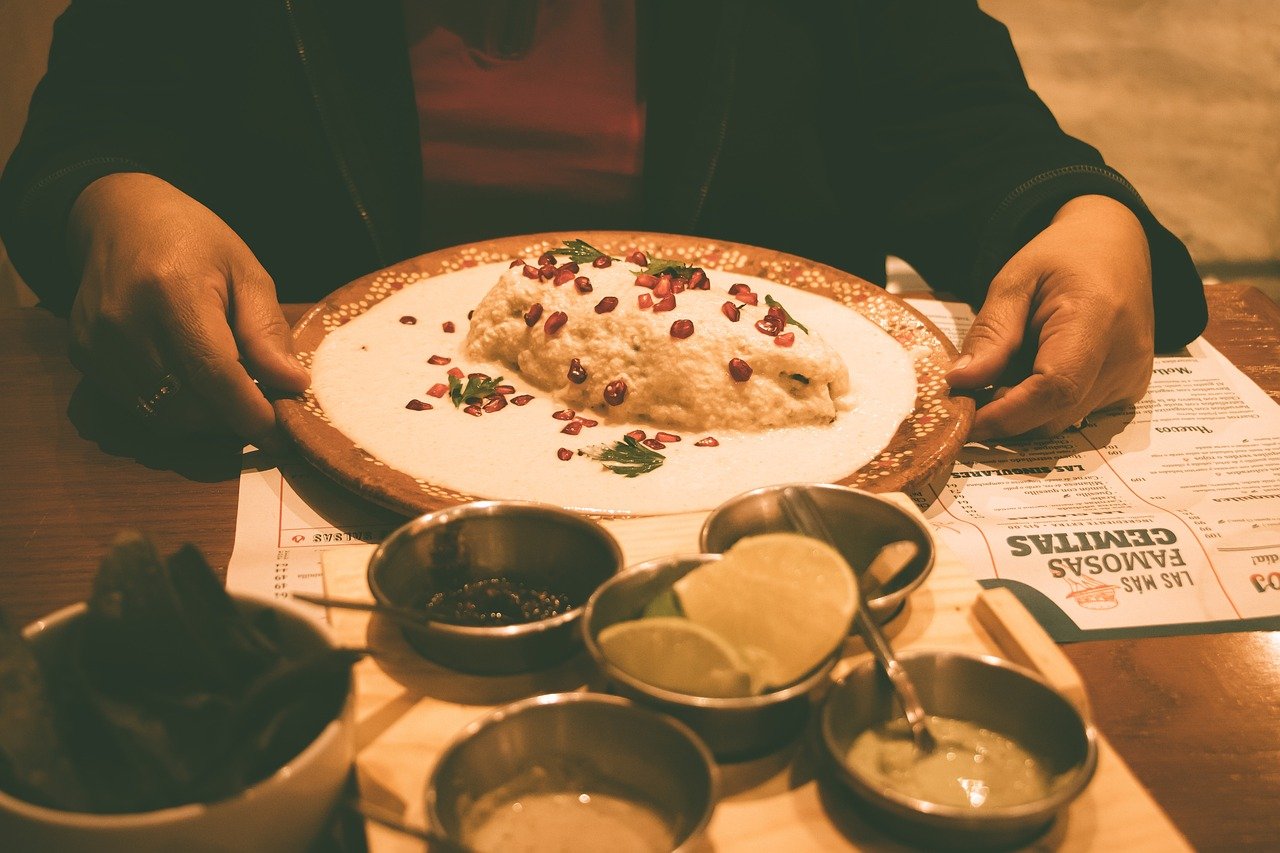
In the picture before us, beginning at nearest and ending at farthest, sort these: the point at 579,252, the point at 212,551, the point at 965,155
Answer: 1. the point at 212,551
2. the point at 579,252
3. the point at 965,155

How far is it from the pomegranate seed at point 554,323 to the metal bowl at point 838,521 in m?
0.82

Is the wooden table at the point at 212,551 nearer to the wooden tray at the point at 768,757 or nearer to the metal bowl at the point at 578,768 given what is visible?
the wooden tray at the point at 768,757

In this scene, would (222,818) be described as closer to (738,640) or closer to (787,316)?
(738,640)

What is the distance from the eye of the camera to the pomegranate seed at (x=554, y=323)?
1.91 m

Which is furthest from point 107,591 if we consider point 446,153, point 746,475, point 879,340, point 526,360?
point 446,153

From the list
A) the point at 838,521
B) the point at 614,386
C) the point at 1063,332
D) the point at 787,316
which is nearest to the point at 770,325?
the point at 787,316

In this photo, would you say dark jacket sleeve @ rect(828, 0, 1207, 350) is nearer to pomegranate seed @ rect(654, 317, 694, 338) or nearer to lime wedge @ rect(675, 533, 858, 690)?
pomegranate seed @ rect(654, 317, 694, 338)

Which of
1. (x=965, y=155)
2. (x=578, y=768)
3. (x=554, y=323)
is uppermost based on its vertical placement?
(x=965, y=155)

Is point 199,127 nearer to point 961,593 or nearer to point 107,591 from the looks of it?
point 107,591

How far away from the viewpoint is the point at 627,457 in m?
1.66

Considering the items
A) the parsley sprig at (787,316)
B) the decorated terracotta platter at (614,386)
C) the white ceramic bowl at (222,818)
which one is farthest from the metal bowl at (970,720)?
the parsley sprig at (787,316)

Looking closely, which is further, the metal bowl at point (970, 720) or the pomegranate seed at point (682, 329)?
the pomegranate seed at point (682, 329)

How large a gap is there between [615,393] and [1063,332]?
2.76 ft

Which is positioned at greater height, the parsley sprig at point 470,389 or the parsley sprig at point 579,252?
the parsley sprig at point 579,252
